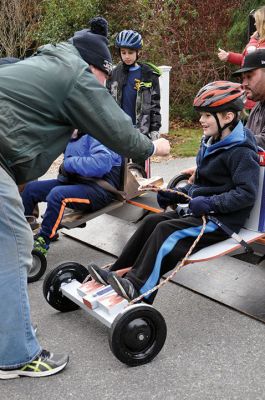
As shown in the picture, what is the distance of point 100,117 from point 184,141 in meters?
7.65

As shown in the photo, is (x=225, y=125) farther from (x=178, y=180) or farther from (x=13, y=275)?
(x=13, y=275)

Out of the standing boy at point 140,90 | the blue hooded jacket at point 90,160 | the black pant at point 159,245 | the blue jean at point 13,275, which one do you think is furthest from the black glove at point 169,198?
the standing boy at point 140,90

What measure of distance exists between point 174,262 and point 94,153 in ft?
4.85

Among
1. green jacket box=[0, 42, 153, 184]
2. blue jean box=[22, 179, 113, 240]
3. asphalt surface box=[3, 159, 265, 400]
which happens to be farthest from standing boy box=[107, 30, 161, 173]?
green jacket box=[0, 42, 153, 184]

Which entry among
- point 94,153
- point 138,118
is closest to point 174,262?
point 94,153

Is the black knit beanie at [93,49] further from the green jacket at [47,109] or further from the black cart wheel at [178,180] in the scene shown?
the black cart wheel at [178,180]

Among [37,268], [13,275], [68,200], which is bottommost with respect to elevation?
[37,268]

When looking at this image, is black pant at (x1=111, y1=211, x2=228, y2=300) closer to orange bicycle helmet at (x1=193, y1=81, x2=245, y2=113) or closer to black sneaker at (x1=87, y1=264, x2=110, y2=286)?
black sneaker at (x1=87, y1=264, x2=110, y2=286)

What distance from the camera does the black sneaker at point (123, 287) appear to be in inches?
128

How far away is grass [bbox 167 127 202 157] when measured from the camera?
9397 mm

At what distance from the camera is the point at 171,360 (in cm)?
318

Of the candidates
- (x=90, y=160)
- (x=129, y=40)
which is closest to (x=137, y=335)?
(x=90, y=160)

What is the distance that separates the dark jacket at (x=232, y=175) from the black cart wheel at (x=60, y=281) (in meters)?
0.91

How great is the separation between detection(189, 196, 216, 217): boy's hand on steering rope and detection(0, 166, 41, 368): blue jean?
107 centimetres
